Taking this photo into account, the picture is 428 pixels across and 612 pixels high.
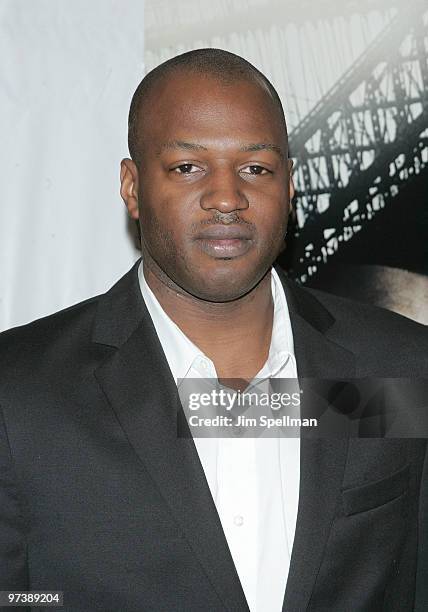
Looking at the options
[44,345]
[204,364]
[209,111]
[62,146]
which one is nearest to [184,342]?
[204,364]

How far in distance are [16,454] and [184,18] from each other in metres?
1.33

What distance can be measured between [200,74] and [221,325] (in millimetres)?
482

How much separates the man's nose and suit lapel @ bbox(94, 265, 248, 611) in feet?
0.92

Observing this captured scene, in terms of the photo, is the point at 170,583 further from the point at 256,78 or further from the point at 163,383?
the point at 256,78

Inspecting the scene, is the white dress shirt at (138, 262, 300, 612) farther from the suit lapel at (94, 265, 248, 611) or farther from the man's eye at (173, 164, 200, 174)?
the man's eye at (173, 164, 200, 174)

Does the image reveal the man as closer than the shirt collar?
Yes

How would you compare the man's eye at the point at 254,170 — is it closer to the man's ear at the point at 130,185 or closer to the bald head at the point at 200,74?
the bald head at the point at 200,74

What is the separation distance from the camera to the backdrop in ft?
7.28

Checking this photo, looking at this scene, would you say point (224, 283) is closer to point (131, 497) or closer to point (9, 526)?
point (131, 497)

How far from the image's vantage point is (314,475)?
1.54 meters

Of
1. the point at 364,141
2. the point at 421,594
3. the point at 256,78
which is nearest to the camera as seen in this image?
the point at 256,78

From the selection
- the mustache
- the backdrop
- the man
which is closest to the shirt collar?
the man

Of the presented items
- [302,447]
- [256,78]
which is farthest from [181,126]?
[302,447]

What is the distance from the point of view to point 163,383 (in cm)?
155
